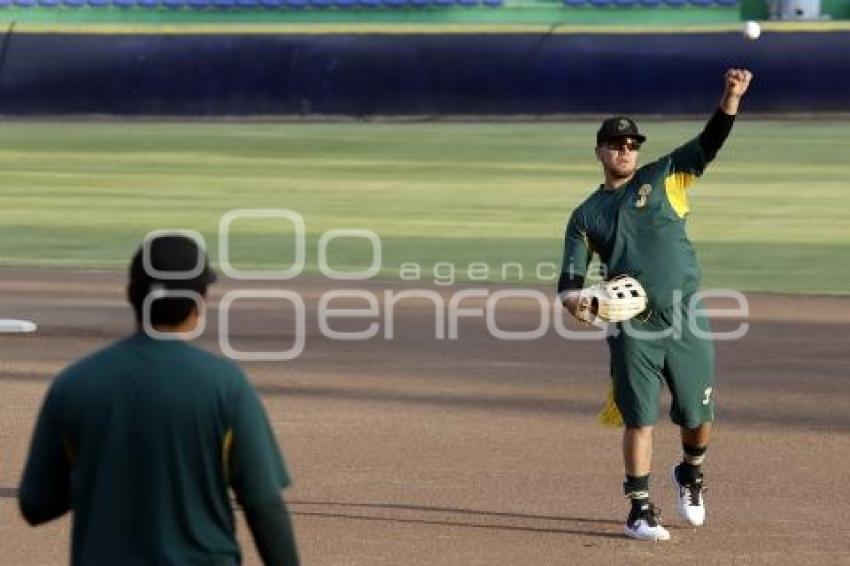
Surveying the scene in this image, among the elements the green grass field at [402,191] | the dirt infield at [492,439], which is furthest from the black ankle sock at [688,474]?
the green grass field at [402,191]

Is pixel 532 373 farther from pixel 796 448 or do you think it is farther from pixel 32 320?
pixel 32 320

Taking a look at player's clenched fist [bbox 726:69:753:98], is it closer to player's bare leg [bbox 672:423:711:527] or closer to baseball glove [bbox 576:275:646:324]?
baseball glove [bbox 576:275:646:324]

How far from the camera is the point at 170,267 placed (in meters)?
4.80

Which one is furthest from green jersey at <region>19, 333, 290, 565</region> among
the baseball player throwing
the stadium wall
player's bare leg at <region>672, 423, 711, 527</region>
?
the stadium wall

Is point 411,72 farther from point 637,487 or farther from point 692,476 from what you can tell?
point 637,487

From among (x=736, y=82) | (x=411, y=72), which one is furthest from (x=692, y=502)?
(x=411, y=72)

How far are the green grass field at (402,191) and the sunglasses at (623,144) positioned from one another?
987 centimetres

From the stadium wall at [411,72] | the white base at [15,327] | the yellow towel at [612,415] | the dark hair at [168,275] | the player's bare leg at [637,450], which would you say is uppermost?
the stadium wall at [411,72]

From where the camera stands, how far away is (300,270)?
2030cm

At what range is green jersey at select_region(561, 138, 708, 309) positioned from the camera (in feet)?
29.3

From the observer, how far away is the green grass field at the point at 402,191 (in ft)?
70.6

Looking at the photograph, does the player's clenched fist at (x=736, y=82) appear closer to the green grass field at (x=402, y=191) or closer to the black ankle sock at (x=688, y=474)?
the black ankle sock at (x=688, y=474)

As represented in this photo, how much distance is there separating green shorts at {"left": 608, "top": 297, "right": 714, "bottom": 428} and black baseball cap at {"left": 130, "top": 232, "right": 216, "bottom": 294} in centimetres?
423

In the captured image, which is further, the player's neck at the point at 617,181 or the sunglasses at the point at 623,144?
the player's neck at the point at 617,181
